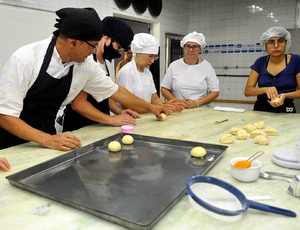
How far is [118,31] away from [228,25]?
3544mm

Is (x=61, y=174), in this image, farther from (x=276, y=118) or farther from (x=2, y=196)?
(x=276, y=118)

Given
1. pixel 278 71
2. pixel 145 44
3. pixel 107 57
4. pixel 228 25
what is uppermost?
pixel 228 25

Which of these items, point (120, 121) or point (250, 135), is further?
point (120, 121)

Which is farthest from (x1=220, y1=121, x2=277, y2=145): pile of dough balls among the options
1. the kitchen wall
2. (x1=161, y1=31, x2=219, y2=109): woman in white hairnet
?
the kitchen wall

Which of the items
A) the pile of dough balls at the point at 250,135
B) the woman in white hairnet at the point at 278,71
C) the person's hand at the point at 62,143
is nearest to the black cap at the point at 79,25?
the person's hand at the point at 62,143

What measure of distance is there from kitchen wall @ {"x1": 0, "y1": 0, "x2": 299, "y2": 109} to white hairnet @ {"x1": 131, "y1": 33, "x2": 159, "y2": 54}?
78.1 inches

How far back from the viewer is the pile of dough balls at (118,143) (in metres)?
1.12

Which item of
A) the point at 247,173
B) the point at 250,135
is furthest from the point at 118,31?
the point at 247,173

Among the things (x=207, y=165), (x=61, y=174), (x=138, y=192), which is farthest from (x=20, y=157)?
(x=207, y=165)

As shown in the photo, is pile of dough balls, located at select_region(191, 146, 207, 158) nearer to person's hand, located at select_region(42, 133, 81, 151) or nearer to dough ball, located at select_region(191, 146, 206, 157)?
dough ball, located at select_region(191, 146, 206, 157)

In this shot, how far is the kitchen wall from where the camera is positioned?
423 centimetres

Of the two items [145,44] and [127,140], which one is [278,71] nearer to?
[145,44]

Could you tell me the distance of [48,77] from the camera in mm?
1248

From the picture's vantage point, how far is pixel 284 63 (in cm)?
212
